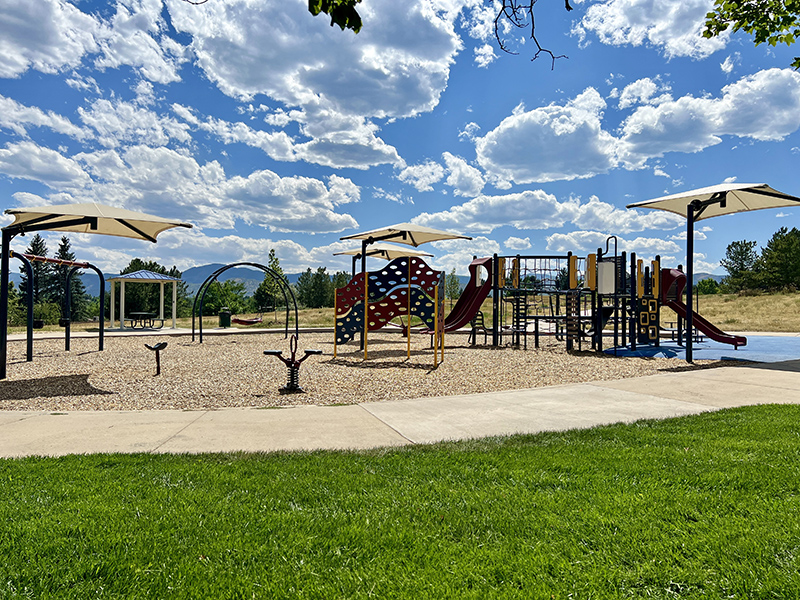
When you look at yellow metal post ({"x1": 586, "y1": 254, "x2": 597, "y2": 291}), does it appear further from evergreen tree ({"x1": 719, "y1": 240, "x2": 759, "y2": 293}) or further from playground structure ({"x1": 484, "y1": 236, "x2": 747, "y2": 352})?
evergreen tree ({"x1": 719, "y1": 240, "x2": 759, "y2": 293})

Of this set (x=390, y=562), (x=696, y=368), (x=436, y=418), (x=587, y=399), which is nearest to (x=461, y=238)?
(x=696, y=368)

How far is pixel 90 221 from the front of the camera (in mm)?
9383

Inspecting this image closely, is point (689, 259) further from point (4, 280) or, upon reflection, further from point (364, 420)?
point (4, 280)

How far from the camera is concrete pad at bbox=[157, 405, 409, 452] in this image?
4645 mm

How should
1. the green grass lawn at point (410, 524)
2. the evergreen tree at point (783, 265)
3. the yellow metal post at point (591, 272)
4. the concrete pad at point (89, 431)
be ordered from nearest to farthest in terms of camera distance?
the green grass lawn at point (410, 524), the concrete pad at point (89, 431), the yellow metal post at point (591, 272), the evergreen tree at point (783, 265)

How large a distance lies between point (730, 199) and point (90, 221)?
15621mm

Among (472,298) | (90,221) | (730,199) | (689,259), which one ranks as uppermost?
(730,199)

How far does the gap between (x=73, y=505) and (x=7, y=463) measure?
56.0 inches

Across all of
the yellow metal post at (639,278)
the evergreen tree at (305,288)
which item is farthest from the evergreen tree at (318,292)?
the yellow metal post at (639,278)

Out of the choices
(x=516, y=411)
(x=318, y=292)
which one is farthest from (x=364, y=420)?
(x=318, y=292)

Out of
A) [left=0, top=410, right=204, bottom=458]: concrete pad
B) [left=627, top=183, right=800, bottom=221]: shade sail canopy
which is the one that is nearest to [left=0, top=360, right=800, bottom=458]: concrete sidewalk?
[left=0, top=410, right=204, bottom=458]: concrete pad

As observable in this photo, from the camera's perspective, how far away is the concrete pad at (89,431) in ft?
15.1

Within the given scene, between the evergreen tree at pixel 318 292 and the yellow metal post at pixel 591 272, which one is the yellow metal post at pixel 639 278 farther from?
the evergreen tree at pixel 318 292

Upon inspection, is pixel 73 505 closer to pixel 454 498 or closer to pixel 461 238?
pixel 454 498
